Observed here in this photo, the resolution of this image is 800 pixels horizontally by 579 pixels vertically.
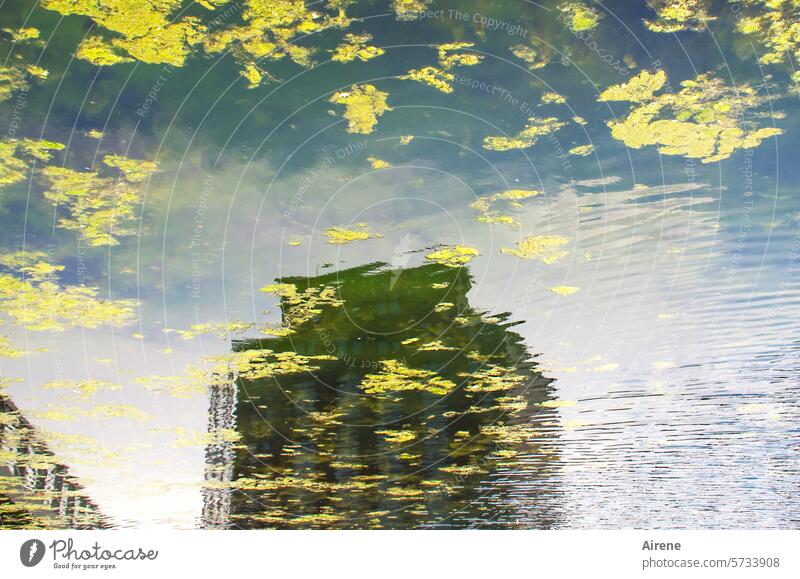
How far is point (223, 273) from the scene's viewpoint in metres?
8.34

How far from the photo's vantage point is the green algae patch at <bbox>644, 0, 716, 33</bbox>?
6754mm

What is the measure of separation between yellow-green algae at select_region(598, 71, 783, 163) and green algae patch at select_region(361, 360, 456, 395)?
4.93 metres

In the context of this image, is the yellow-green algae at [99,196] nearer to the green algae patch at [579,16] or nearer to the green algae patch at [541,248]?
the green algae patch at [541,248]

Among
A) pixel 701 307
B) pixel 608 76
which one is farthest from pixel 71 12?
pixel 701 307

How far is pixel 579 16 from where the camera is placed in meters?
6.82

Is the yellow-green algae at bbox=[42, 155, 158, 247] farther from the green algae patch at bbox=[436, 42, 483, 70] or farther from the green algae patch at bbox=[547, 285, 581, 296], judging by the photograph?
the green algae patch at bbox=[547, 285, 581, 296]

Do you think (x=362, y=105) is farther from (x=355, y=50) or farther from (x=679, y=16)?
(x=679, y=16)

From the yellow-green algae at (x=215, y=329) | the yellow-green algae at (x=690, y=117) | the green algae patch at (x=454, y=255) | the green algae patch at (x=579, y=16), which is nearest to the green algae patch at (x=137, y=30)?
the yellow-green algae at (x=215, y=329)

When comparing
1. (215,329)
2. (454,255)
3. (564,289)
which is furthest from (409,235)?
(215,329)

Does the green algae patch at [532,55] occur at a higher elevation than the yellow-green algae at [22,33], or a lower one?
higher

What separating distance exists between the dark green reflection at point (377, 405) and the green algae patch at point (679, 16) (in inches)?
153

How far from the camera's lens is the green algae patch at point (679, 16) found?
22.2 feet

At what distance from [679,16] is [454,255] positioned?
397 cm

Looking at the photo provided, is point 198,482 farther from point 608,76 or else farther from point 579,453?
point 608,76
